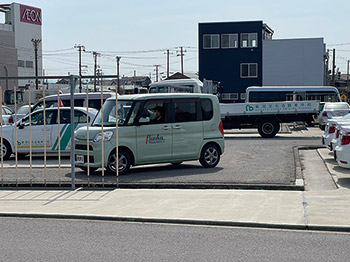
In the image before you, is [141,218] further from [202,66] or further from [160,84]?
[202,66]

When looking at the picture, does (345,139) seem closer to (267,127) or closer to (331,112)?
(267,127)

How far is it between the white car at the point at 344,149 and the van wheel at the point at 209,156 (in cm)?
331

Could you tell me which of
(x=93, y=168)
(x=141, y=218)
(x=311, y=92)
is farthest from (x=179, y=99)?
(x=311, y=92)

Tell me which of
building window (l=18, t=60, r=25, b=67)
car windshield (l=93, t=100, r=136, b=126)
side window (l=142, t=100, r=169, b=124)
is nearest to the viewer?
car windshield (l=93, t=100, r=136, b=126)

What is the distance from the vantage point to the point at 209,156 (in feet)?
47.0

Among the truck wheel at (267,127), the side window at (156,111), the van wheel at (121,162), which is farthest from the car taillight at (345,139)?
the truck wheel at (267,127)

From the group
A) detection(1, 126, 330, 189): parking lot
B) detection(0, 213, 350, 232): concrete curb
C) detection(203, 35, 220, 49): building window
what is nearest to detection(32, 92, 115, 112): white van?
detection(1, 126, 330, 189): parking lot

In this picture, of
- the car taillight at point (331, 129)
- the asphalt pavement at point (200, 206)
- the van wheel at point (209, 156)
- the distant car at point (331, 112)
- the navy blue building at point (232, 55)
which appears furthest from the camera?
the navy blue building at point (232, 55)

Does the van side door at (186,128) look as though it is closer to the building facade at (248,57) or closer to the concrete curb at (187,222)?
the concrete curb at (187,222)

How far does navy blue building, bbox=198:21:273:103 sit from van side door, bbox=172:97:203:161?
44.4 metres

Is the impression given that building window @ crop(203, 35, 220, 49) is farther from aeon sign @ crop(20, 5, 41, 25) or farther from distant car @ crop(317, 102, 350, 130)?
aeon sign @ crop(20, 5, 41, 25)

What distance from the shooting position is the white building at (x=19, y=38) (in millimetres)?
93625

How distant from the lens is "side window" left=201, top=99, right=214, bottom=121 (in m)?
14.3

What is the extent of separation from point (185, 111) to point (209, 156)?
1339 mm
